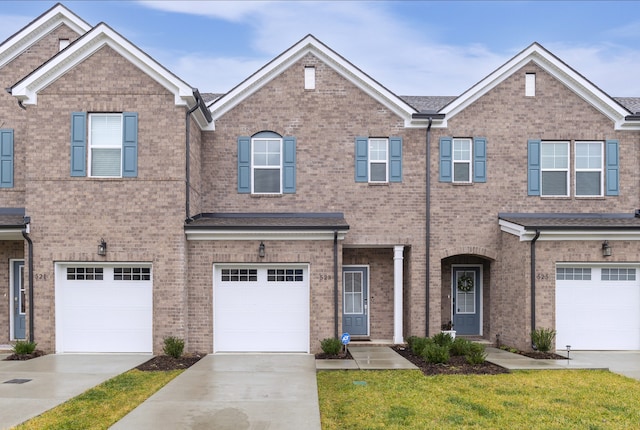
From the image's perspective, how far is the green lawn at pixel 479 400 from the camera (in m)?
7.43

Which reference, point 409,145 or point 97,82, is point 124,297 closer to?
point 97,82

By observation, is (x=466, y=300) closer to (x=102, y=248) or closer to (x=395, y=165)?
(x=395, y=165)

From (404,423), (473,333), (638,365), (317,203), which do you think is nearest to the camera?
(404,423)

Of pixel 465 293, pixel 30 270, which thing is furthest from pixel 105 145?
pixel 465 293

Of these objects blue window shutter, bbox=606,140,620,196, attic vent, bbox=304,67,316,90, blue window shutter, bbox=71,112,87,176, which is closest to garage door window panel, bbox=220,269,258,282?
blue window shutter, bbox=71,112,87,176

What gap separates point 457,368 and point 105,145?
10.1 metres

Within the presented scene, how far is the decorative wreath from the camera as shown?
51.5 feet

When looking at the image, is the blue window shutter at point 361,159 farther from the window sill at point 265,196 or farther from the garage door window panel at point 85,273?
the garage door window panel at point 85,273

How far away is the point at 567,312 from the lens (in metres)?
13.6

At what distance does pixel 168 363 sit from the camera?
1159 cm

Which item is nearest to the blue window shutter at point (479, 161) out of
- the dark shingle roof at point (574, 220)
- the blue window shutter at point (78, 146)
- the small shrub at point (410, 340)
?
the dark shingle roof at point (574, 220)

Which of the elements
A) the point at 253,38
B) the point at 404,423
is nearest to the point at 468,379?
the point at 404,423

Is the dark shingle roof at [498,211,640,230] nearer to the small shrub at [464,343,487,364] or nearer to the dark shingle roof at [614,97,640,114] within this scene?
the small shrub at [464,343,487,364]

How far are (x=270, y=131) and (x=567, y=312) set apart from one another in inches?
383
